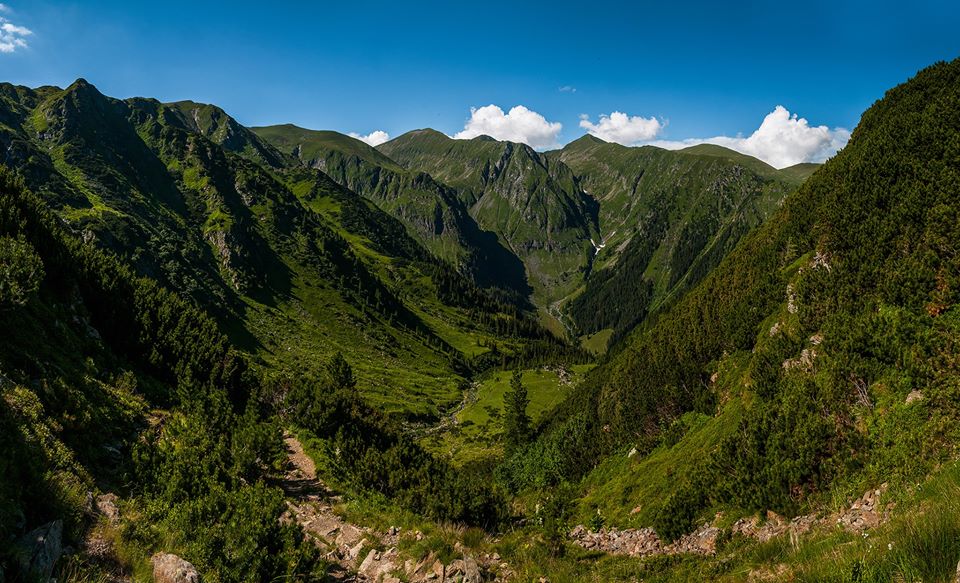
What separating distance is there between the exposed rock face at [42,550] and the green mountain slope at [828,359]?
1351 cm

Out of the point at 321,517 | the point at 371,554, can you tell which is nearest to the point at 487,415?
the point at 321,517

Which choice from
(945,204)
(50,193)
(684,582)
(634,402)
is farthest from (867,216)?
(50,193)

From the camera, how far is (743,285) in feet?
171

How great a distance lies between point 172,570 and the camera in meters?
10.6

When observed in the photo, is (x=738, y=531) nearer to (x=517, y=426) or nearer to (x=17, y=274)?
(x=17, y=274)

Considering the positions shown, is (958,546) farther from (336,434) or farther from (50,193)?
(50,193)

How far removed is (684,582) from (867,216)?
3429cm

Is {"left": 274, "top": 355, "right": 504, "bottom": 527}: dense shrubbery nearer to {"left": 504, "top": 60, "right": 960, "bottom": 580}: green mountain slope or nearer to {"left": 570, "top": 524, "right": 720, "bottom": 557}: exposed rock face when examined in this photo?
{"left": 570, "top": 524, "right": 720, "bottom": 557}: exposed rock face

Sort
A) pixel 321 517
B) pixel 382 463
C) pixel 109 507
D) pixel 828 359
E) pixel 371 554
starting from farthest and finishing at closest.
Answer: pixel 382 463
pixel 828 359
pixel 321 517
pixel 371 554
pixel 109 507

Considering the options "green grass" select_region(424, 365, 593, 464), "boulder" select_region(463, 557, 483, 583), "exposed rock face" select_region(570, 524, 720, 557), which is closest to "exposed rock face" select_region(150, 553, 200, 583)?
"boulder" select_region(463, 557, 483, 583)

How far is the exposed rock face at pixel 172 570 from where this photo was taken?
10406mm

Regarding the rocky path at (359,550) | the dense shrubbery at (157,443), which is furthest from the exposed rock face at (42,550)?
the rocky path at (359,550)

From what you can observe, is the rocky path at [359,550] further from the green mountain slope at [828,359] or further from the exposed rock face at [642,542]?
the exposed rock face at [642,542]

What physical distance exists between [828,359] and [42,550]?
3337 cm
